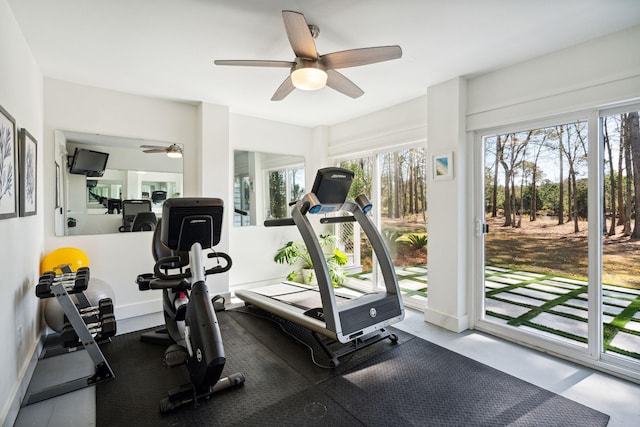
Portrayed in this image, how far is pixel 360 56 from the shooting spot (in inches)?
85.1

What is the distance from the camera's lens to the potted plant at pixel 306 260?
4.76m

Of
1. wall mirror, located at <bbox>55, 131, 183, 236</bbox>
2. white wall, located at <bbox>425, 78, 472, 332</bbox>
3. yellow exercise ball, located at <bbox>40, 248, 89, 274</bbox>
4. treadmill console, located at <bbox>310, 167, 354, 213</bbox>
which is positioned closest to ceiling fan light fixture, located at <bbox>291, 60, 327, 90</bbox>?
treadmill console, located at <bbox>310, 167, 354, 213</bbox>

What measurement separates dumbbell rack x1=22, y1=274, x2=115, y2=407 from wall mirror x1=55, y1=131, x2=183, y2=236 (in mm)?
1472

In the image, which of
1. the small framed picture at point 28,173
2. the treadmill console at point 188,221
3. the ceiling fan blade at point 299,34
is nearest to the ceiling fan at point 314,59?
the ceiling fan blade at point 299,34

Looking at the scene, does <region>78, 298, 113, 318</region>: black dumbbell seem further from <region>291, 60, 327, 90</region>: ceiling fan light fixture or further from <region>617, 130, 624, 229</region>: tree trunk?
<region>617, 130, 624, 229</region>: tree trunk

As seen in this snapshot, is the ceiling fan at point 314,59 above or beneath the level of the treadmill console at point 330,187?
above

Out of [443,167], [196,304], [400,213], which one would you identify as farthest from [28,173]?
[400,213]

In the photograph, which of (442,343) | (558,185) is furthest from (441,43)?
(442,343)

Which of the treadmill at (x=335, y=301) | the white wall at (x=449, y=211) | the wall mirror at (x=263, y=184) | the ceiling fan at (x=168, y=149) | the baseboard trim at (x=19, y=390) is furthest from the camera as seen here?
the wall mirror at (x=263, y=184)

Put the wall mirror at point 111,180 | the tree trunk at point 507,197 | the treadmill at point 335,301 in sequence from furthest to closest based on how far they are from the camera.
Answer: the wall mirror at point 111,180
the tree trunk at point 507,197
the treadmill at point 335,301

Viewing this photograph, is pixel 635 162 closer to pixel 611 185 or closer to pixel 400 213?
A: pixel 611 185

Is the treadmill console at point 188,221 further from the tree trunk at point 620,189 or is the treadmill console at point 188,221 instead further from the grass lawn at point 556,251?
the tree trunk at point 620,189

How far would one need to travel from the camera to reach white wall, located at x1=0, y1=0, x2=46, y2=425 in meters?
1.94

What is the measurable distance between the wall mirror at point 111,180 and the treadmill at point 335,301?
181cm
